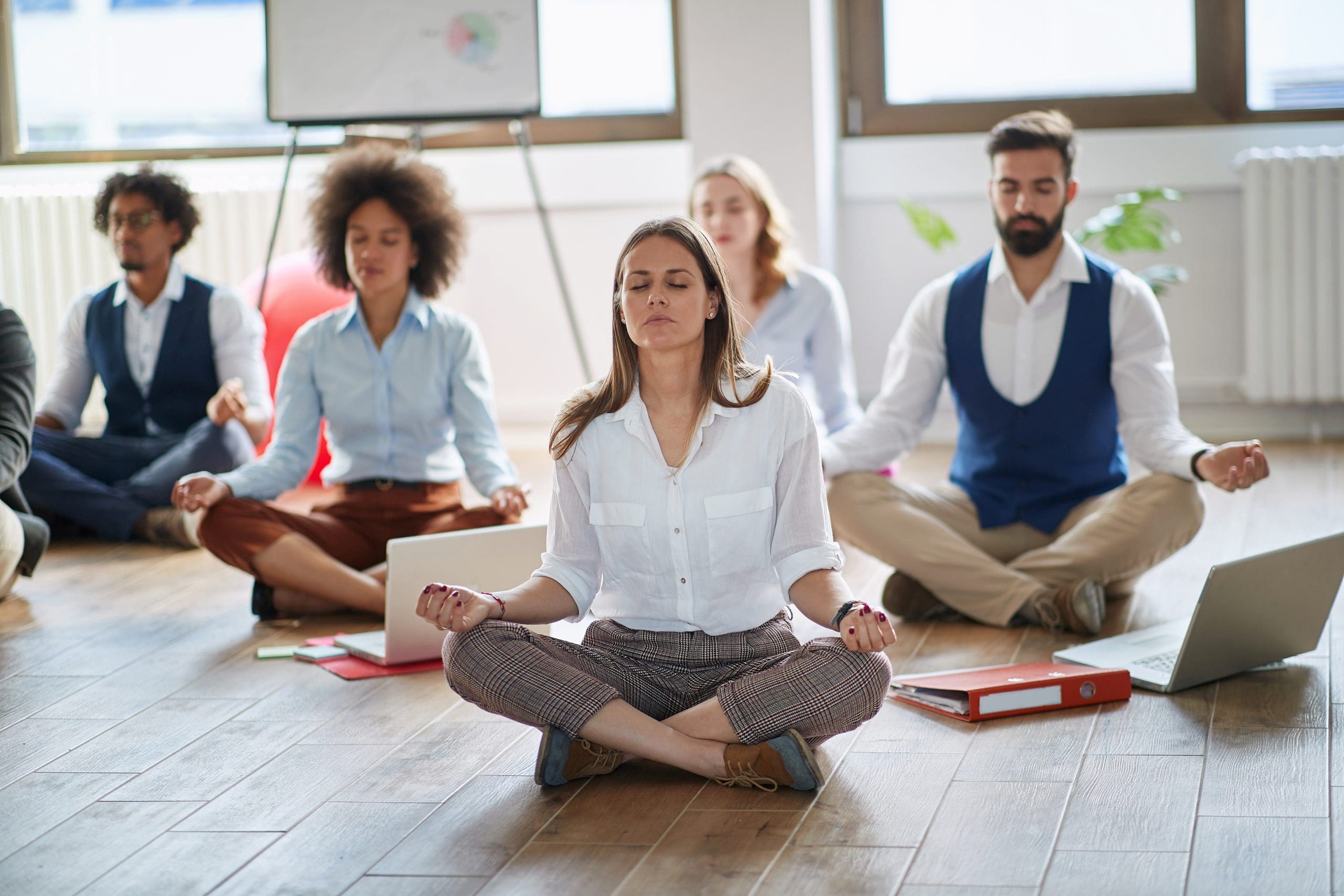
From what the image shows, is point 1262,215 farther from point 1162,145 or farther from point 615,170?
point 615,170

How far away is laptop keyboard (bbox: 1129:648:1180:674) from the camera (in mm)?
2520

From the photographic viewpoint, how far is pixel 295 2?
14.1ft

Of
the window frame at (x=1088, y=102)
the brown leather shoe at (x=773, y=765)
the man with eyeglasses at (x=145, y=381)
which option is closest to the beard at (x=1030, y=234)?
the brown leather shoe at (x=773, y=765)

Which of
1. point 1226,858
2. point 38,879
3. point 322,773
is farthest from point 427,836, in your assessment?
point 1226,858

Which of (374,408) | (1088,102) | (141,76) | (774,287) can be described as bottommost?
(374,408)

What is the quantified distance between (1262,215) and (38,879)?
434 centimetres

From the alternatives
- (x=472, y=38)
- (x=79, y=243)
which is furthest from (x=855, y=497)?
(x=79, y=243)

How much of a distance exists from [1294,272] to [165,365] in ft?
11.7

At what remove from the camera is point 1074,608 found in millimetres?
2812

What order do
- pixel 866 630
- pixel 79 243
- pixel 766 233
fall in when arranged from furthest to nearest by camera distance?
pixel 79 243 → pixel 766 233 → pixel 866 630

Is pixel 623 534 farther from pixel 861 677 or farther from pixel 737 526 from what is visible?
pixel 861 677

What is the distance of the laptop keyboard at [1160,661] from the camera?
2520 mm

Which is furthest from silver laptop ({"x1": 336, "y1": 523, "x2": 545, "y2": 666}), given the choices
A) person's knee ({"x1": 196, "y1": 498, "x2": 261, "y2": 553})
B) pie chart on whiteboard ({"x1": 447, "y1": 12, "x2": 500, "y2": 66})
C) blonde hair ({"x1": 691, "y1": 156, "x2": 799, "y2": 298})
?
pie chart on whiteboard ({"x1": 447, "y1": 12, "x2": 500, "y2": 66})

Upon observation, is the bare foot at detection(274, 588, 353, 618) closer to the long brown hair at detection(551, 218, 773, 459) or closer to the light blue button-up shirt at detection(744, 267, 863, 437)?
the long brown hair at detection(551, 218, 773, 459)
